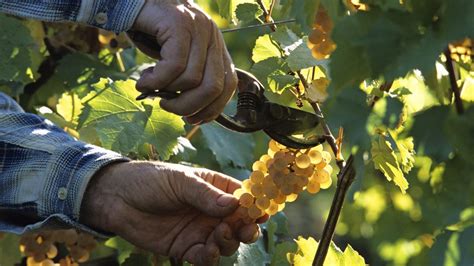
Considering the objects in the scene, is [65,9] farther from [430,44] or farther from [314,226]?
[314,226]

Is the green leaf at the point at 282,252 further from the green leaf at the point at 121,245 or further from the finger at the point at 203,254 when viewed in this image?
the green leaf at the point at 121,245

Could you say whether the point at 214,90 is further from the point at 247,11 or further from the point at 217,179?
the point at 217,179

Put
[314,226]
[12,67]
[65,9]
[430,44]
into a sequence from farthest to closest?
[314,226] → [12,67] → [65,9] → [430,44]

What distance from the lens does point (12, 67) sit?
2656 millimetres

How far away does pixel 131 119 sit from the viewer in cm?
227

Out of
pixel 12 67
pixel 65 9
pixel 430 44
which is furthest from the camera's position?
pixel 12 67

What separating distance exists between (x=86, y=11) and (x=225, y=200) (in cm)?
42

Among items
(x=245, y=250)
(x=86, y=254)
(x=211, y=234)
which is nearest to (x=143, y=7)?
(x=211, y=234)

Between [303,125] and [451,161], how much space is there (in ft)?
1.91

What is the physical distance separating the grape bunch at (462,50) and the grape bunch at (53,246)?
4.10 feet

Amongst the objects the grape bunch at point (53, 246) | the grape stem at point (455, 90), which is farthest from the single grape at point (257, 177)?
the grape bunch at point (53, 246)

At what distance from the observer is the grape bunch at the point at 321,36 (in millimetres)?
1555

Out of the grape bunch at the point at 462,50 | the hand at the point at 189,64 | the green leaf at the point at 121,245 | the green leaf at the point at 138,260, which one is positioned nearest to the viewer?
the grape bunch at the point at 462,50

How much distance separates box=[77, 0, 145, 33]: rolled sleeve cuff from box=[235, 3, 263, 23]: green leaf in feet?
0.69
